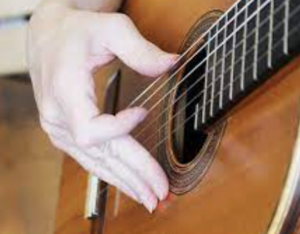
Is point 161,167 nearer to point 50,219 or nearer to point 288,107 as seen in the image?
point 288,107

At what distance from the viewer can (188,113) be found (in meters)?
0.73

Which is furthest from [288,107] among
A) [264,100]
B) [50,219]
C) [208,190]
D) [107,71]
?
[50,219]

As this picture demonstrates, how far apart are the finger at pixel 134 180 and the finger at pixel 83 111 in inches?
1.7

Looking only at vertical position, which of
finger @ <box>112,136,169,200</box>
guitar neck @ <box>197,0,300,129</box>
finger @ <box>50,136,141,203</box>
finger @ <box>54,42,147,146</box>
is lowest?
finger @ <box>50,136,141,203</box>

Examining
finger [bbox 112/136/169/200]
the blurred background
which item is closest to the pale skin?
finger [bbox 112/136/169/200]

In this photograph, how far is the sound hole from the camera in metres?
0.72

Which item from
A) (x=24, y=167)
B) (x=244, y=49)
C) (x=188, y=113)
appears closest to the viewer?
(x=244, y=49)

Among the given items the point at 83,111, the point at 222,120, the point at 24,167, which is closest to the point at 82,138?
the point at 83,111

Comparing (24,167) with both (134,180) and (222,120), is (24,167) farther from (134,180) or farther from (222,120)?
(222,120)

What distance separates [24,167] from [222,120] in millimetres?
1008

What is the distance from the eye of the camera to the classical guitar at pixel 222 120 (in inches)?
21.9

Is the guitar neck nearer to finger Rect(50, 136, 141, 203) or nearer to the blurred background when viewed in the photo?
finger Rect(50, 136, 141, 203)

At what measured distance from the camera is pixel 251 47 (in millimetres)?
584

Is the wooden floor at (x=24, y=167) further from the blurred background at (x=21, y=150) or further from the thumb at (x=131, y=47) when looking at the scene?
the thumb at (x=131, y=47)
